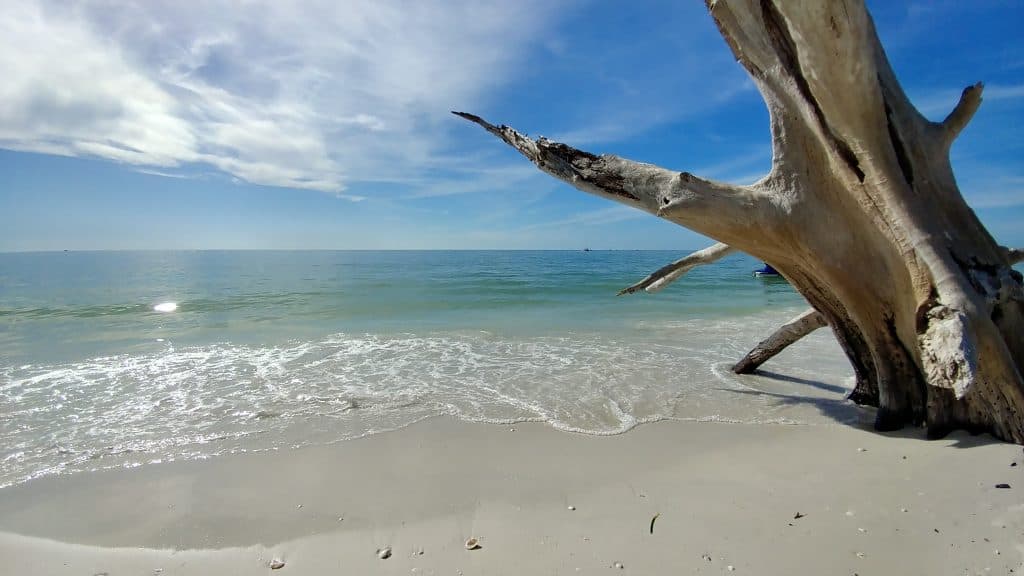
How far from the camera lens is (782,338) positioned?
5.85 m

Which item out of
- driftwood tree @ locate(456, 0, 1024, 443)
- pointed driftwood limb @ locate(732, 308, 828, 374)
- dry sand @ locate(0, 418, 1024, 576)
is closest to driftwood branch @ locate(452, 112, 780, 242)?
driftwood tree @ locate(456, 0, 1024, 443)

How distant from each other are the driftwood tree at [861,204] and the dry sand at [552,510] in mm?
613

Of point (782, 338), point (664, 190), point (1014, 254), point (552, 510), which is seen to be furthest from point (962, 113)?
point (552, 510)

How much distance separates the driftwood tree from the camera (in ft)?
9.81

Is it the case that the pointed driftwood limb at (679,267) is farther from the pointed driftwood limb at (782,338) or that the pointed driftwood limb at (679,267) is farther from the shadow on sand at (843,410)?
the shadow on sand at (843,410)

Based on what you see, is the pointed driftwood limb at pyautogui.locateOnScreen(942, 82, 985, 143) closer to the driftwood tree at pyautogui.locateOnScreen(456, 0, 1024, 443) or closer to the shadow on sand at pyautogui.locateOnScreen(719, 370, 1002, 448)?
the driftwood tree at pyautogui.locateOnScreen(456, 0, 1024, 443)

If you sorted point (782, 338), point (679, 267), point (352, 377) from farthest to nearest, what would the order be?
point (352, 377), point (782, 338), point (679, 267)

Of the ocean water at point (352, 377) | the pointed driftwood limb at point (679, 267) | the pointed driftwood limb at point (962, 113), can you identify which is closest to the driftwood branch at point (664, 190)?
the pointed driftwood limb at point (962, 113)

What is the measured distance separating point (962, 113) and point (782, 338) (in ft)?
9.81

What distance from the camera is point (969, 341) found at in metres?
2.42

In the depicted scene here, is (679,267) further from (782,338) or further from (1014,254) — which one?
(1014,254)

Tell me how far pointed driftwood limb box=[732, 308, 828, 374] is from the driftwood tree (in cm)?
138

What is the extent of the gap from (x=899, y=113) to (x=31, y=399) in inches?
348

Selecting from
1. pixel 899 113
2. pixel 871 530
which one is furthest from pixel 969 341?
pixel 899 113
